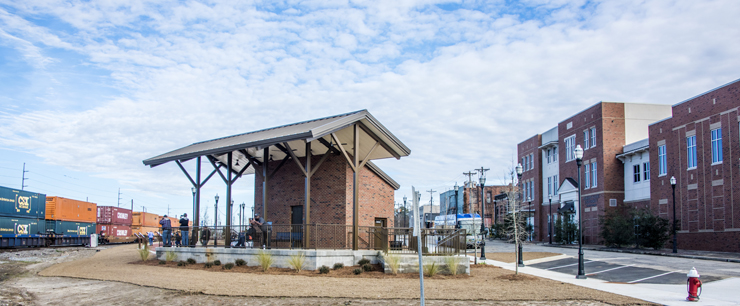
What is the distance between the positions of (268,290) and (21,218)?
1113 inches

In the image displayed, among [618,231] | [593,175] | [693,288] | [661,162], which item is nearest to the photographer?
[693,288]

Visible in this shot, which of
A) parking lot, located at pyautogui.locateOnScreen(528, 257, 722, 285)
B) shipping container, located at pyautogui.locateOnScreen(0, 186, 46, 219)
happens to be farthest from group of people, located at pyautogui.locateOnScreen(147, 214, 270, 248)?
shipping container, located at pyautogui.locateOnScreen(0, 186, 46, 219)

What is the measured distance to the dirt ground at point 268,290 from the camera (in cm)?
1139

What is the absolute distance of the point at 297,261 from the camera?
17.2 meters

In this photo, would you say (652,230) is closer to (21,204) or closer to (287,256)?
(287,256)

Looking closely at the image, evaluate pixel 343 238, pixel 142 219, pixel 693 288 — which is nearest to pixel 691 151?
pixel 343 238

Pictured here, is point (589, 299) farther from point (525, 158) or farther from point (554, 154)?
point (525, 158)

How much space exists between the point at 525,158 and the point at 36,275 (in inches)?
2014

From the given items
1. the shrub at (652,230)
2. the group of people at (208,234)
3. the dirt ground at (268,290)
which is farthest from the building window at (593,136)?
the group of people at (208,234)

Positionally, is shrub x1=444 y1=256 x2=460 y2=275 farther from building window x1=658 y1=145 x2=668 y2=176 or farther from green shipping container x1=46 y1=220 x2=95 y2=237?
green shipping container x1=46 y1=220 x2=95 y2=237

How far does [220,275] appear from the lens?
16578mm

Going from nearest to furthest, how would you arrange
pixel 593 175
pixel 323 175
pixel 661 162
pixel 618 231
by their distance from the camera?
pixel 323 175
pixel 618 231
pixel 661 162
pixel 593 175

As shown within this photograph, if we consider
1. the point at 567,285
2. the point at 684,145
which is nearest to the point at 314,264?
the point at 567,285

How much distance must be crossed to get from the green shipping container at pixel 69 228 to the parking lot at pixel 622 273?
33891mm
